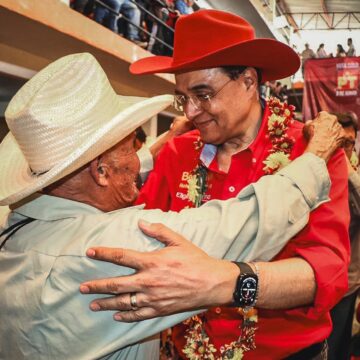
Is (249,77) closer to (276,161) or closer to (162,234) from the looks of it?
(276,161)

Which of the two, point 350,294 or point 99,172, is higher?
point 99,172

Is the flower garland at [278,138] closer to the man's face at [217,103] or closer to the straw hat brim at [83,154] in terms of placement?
the man's face at [217,103]

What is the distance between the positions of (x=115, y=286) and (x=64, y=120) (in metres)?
0.52

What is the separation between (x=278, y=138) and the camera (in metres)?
2.03

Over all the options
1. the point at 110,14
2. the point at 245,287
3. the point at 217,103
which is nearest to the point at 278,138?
the point at 217,103

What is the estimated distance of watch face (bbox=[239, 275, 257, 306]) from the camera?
1.35m

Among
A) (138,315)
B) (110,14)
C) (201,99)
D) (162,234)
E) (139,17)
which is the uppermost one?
(139,17)

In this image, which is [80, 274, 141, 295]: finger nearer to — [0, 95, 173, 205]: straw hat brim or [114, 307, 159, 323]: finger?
[114, 307, 159, 323]: finger

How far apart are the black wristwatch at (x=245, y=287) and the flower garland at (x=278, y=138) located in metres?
0.69

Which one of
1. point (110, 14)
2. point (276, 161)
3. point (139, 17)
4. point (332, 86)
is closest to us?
point (276, 161)

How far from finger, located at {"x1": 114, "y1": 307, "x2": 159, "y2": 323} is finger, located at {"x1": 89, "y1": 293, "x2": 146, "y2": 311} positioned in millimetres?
18

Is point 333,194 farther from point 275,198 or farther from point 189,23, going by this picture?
point 189,23

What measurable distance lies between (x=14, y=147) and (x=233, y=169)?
956 millimetres

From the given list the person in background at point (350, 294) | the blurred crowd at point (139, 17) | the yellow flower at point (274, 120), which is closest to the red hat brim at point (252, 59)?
the yellow flower at point (274, 120)
